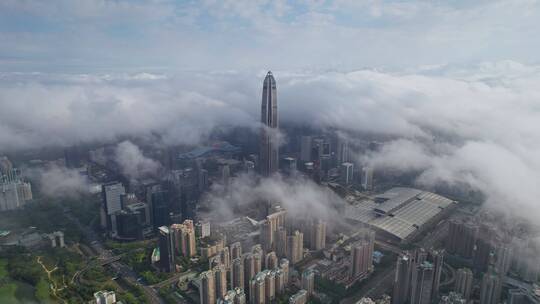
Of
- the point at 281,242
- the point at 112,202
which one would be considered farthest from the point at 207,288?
the point at 112,202

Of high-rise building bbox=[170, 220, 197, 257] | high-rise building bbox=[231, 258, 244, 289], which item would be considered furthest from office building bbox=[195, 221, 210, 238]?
high-rise building bbox=[231, 258, 244, 289]

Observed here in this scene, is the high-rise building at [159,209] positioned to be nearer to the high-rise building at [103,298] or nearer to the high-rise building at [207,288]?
the high-rise building at [103,298]

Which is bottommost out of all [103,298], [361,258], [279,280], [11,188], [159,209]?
[103,298]

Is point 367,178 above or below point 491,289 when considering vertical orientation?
above

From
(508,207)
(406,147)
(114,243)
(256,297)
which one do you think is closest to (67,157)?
(114,243)

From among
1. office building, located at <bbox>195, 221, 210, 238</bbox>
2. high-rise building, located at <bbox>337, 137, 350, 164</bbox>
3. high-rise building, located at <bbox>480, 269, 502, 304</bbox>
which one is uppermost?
high-rise building, located at <bbox>337, 137, 350, 164</bbox>

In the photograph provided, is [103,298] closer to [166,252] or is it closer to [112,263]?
[166,252]

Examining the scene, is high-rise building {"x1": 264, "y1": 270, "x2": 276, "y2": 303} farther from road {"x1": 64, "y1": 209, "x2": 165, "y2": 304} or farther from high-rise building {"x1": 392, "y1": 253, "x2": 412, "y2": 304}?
high-rise building {"x1": 392, "y1": 253, "x2": 412, "y2": 304}
